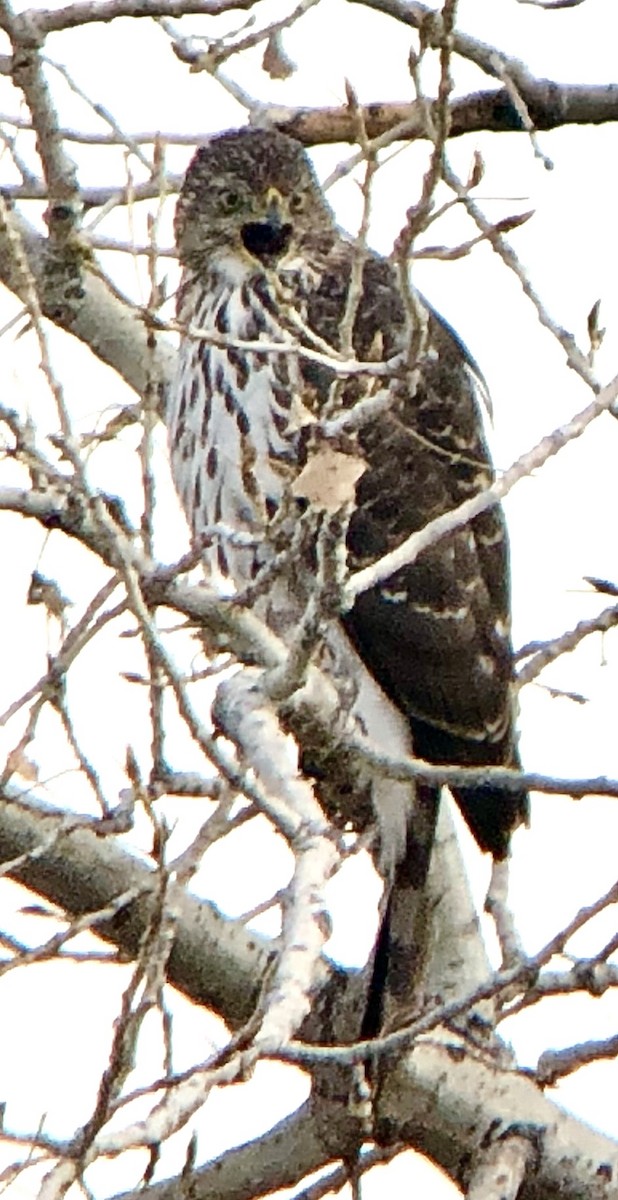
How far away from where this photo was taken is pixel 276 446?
4.90 meters

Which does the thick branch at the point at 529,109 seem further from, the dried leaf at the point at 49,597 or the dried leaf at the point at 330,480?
the dried leaf at the point at 330,480

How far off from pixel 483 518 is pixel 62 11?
1.38 m

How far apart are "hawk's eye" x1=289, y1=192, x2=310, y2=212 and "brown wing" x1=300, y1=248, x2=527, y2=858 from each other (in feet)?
1.67

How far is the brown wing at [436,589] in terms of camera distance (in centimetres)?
483

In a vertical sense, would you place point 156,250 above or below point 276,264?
below

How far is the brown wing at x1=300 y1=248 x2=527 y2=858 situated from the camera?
190 inches

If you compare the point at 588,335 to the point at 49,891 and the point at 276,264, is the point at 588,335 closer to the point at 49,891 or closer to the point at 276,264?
the point at 49,891

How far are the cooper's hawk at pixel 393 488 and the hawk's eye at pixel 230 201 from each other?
294mm

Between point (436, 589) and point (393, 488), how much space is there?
9.4 inches

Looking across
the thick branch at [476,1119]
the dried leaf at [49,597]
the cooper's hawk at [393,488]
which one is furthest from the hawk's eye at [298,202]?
the thick branch at [476,1119]

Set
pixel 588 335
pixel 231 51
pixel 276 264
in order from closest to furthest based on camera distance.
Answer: pixel 588 335 < pixel 231 51 < pixel 276 264

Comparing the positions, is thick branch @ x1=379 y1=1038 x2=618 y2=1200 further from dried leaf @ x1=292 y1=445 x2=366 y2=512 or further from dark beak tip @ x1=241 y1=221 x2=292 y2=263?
dark beak tip @ x1=241 y1=221 x2=292 y2=263

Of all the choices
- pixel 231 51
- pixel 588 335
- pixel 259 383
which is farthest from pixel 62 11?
pixel 588 335

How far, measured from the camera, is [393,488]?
5.02 meters
